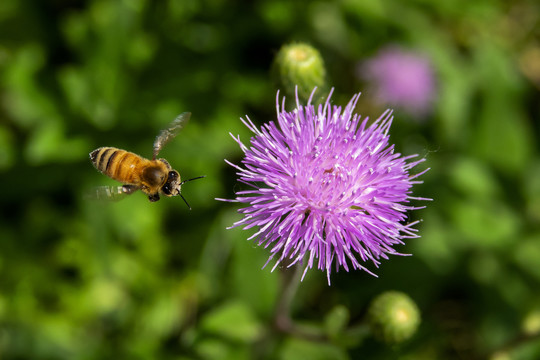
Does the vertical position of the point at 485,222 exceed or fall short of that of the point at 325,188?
it exceeds it

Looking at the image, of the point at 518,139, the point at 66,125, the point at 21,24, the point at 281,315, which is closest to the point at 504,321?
the point at 518,139

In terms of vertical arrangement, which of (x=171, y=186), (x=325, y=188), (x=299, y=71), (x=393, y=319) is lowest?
(x=393, y=319)

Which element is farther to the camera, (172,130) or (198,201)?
(198,201)

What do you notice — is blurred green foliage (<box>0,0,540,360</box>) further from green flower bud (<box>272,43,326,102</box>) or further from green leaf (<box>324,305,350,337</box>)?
green flower bud (<box>272,43,326,102</box>)

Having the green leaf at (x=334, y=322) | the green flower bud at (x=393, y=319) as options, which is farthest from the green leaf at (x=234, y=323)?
the green flower bud at (x=393, y=319)

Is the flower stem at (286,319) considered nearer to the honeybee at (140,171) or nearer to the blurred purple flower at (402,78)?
the honeybee at (140,171)

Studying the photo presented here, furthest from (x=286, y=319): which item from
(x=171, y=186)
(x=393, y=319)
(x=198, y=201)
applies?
(x=171, y=186)

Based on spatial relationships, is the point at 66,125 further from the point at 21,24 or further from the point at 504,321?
the point at 504,321

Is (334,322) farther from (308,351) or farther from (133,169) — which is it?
(133,169)
